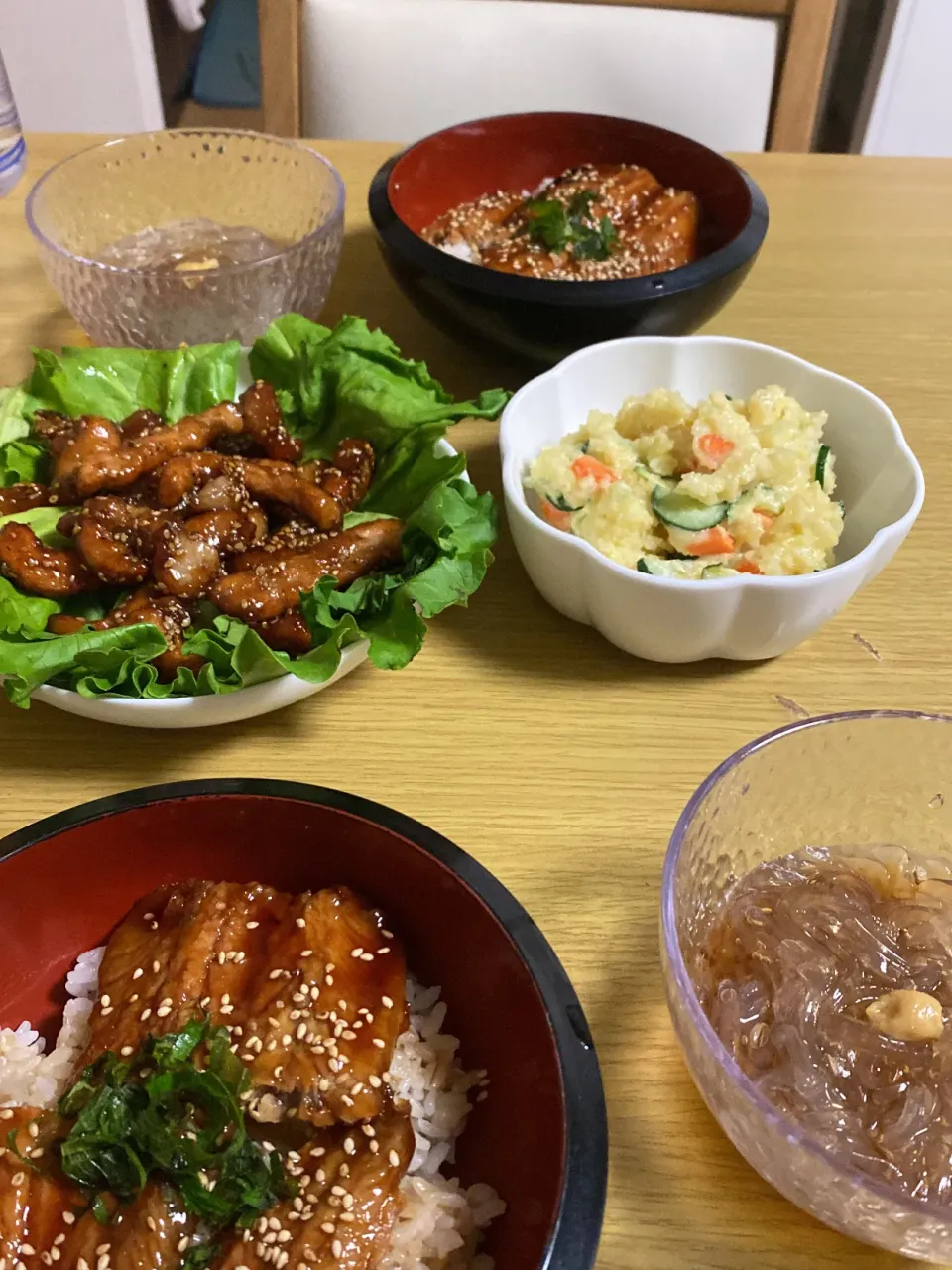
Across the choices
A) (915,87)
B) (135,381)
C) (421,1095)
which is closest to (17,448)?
(135,381)

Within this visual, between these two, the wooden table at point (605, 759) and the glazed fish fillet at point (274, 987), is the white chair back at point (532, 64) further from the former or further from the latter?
the glazed fish fillet at point (274, 987)

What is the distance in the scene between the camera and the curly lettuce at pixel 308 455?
1013mm

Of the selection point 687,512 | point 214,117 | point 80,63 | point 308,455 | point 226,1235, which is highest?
point 687,512

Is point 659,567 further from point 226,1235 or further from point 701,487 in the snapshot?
point 226,1235

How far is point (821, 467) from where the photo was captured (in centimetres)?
122

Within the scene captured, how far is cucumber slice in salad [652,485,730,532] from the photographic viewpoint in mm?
1132

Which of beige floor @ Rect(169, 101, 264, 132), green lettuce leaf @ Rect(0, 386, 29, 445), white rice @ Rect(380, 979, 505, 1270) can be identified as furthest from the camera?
beige floor @ Rect(169, 101, 264, 132)

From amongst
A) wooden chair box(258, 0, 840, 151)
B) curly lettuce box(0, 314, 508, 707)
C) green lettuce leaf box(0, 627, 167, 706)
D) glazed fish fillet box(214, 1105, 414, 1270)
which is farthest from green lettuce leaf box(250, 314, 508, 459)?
wooden chair box(258, 0, 840, 151)

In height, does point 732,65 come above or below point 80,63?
above

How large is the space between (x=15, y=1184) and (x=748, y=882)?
62 cm

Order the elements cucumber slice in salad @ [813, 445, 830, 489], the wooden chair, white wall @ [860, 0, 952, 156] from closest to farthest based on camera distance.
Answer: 1. cucumber slice in salad @ [813, 445, 830, 489]
2. the wooden chair
3. white wall @ [860, 0, 952, 156]

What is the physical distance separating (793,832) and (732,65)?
1959 millimetres

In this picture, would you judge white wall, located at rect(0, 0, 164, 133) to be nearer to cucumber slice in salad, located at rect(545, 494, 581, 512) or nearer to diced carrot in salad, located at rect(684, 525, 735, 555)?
cucumber slice in salad, located at rect(545, 494, 581, 512)

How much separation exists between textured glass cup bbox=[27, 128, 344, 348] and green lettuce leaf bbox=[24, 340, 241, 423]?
7 centimetres
